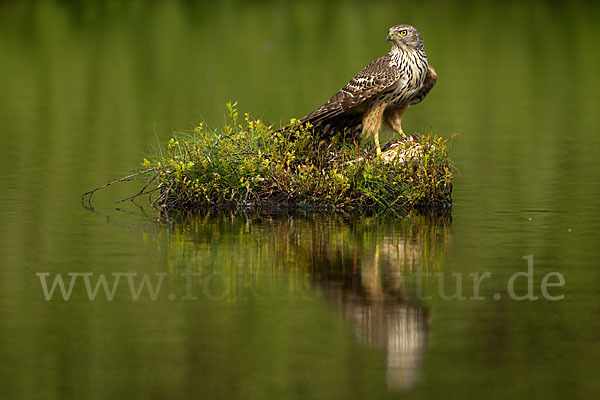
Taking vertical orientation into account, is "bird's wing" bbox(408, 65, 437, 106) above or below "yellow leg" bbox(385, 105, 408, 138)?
above

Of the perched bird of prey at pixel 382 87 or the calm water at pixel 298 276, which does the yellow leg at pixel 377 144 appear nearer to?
the perched bird of prey at pixel 382 87

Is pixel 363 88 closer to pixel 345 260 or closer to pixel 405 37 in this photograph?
pixel 405 37

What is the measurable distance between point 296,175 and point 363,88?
1.26 meters

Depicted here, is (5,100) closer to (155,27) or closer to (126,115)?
(126,115)

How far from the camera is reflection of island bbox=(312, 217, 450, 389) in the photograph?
950 cm

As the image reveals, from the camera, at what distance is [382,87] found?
16297mm

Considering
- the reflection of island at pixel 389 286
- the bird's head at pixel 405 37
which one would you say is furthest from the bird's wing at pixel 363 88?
the reflection of island at pixel 389 286

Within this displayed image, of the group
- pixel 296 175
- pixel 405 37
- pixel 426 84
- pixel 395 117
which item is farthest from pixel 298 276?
pixel 426 84

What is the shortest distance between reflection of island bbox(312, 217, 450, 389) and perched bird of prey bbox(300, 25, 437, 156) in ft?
5.55

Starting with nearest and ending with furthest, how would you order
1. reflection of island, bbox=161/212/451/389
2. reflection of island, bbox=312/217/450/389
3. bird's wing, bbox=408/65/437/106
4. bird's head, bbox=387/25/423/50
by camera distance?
1. reflection of island, bbox=312/217/450/389
2. reflection of island, bbox=161/212/451/389
3. bird's head, bbox=387/25/423/50
4. bird's wing, bbox=408/65/437/106

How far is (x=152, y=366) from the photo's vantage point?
9.12m

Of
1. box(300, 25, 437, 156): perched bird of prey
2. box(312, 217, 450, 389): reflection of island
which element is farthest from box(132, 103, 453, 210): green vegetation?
box(312, 217, 450, 389): reflection of island

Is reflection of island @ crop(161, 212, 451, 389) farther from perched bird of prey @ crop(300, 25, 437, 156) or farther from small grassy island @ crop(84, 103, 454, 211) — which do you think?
perched bird of prey @ crop(300, 25, 437, 156)

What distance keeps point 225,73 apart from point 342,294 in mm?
27441
